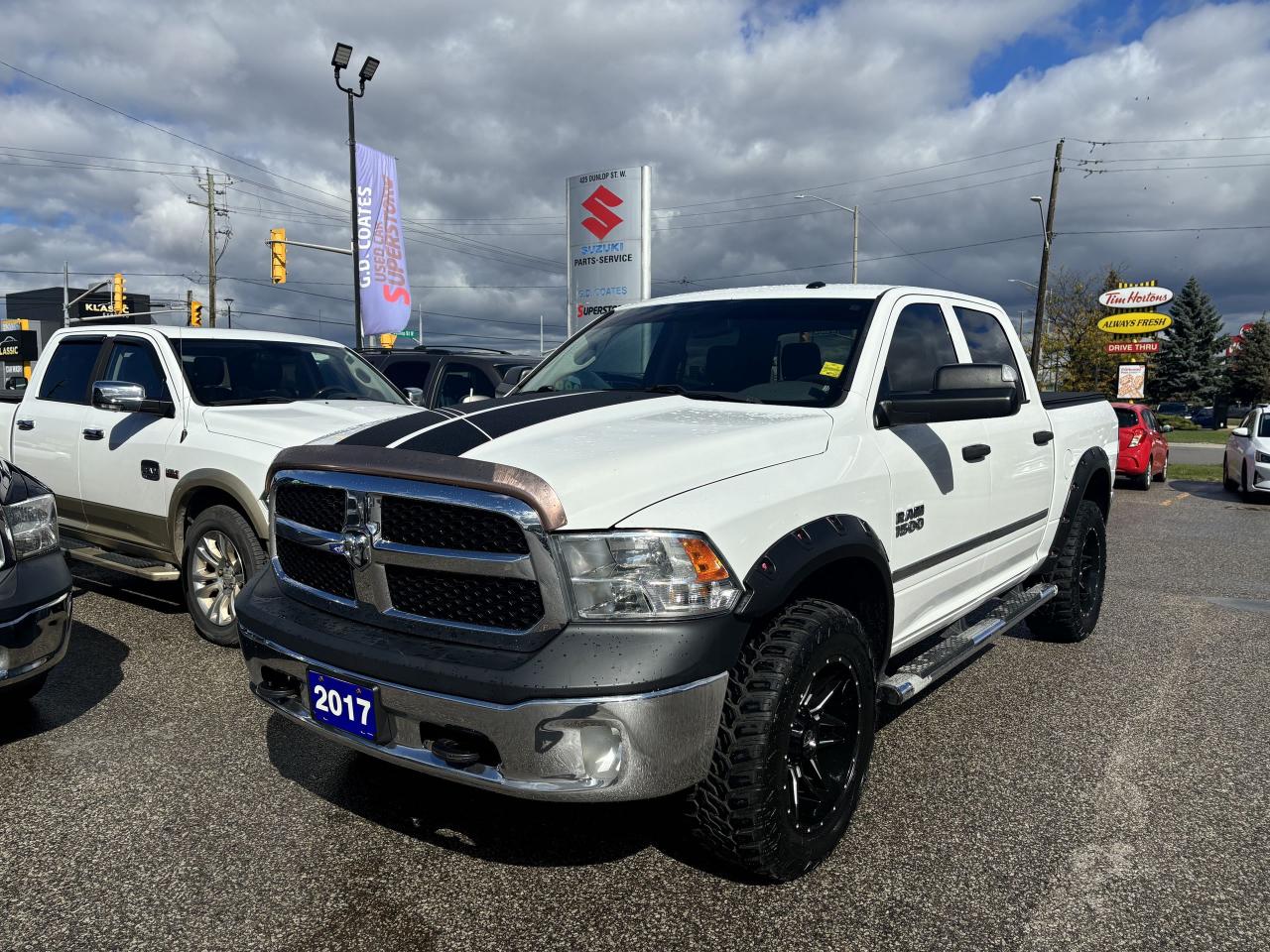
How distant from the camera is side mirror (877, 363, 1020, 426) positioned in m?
3.20

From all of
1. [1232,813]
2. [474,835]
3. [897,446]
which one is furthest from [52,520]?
[1232,813]

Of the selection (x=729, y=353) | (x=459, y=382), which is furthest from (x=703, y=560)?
(x=459, y=382)

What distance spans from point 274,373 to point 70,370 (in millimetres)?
1504

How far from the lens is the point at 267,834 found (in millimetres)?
3172

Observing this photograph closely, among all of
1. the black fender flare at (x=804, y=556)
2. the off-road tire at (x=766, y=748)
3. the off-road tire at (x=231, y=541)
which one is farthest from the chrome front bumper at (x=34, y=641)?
the black fender flare at (x=804, y=556)

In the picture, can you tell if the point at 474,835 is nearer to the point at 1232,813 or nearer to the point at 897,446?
the point at 897,446

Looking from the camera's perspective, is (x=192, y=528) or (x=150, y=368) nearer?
(x=192, y=528)

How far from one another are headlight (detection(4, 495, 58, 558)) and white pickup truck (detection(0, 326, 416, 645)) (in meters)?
1.01

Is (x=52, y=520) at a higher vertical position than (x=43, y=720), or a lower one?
higher

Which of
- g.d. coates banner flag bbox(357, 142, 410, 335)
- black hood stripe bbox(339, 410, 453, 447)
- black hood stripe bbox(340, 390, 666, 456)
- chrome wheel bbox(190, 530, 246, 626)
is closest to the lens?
black hood stripe bbox(340, 390, 666, 456)

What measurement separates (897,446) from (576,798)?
1.76 meters

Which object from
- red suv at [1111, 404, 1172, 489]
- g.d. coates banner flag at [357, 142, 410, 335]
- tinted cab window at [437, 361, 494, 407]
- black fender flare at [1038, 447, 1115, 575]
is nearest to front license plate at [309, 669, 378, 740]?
black fender flare at [1038, 447, 1115, 575]

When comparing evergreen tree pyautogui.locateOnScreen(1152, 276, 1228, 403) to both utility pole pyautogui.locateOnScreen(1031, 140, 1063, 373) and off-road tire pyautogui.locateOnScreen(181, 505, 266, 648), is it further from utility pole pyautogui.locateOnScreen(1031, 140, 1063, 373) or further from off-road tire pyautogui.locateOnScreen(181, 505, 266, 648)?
off-road tire pyautogui.locateOnScreen(181, 505, 266, 648)

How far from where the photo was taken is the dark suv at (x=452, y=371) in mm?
9422
